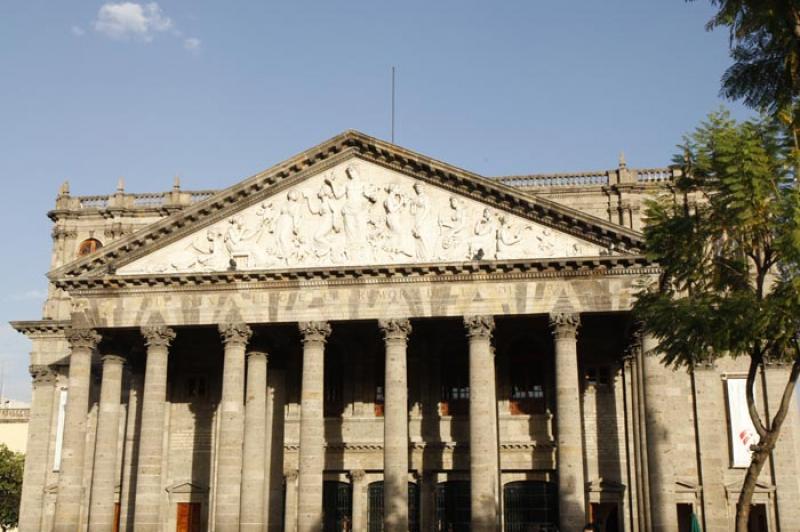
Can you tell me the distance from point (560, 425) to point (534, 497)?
678 centimetres

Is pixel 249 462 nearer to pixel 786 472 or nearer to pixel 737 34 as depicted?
pixel 786 472

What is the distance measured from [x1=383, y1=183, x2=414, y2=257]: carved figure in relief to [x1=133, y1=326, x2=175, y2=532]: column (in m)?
10.1

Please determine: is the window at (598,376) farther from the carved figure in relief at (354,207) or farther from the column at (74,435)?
the column at (74,435)

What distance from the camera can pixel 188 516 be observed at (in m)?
43.8

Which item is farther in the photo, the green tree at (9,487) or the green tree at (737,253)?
the green tree at (9,487)

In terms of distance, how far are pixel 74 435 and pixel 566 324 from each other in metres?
20.7

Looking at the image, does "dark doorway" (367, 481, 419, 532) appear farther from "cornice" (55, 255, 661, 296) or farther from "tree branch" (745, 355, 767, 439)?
"tree branch" (745, 355, 767, 439)

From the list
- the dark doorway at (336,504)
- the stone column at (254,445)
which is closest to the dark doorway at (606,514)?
the dark doorway at (336,504)

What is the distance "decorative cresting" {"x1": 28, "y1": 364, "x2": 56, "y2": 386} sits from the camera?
157 ft

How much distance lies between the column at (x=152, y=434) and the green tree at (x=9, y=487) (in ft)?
105

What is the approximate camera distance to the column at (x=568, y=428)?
35375 mm

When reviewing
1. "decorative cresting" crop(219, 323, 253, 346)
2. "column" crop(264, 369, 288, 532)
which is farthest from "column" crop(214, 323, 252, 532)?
"column" crop(264, 369, 288, 532)

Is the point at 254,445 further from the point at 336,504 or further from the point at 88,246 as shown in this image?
the point at 88,246

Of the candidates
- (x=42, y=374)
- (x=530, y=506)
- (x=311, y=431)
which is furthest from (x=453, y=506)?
(x=42, y=374)
